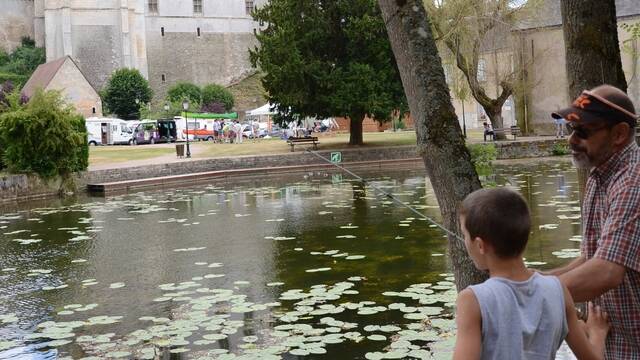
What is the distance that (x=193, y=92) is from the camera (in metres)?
71.4

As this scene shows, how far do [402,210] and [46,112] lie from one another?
43.4 feet

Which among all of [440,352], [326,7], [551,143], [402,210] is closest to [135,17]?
[326,7]

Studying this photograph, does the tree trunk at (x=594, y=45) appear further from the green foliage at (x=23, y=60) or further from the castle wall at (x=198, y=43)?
the green foliage at (x=23, y=60)

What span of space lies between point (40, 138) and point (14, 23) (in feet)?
211

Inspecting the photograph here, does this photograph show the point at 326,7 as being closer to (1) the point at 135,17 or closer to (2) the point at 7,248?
(2) the point at 7,248

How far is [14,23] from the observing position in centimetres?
8119

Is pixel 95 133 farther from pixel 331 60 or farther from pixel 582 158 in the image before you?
pixel 582 158

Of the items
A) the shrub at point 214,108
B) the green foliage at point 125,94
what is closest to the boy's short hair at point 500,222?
the green foliage at point 125,94

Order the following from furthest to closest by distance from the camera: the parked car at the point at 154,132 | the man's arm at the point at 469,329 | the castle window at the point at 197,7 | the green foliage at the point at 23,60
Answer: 1. the castle window at the point at 197,7
2. the green foliage at the point at 23,60
3. the parked car at the point at 154,132
4. the man's arm at the point at 469,329

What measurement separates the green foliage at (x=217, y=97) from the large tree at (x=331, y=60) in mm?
39878

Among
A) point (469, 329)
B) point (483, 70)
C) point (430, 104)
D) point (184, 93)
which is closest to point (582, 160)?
point (469, 329)

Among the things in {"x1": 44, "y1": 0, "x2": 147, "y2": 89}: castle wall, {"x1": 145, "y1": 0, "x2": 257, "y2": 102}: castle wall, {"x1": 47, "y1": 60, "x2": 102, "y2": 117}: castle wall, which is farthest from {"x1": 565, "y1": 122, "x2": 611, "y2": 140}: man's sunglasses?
{"x1": 145, "y1": 0, "x2": 257, "y2": 102}: castle wall

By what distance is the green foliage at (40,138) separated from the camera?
23.1 metres

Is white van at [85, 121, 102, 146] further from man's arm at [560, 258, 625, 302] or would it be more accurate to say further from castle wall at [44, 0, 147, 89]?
man's arm at [560, 258, 625, 302]
